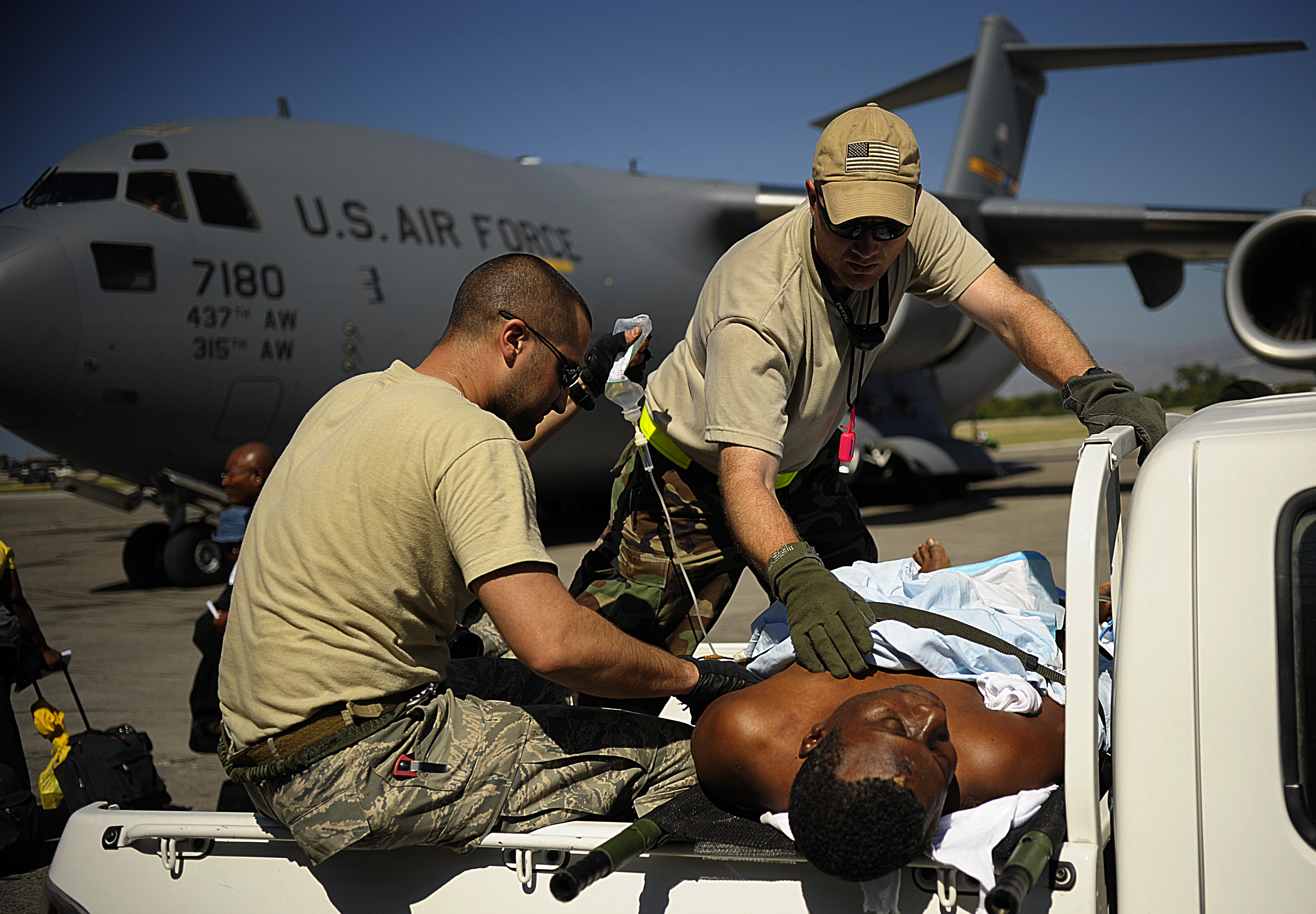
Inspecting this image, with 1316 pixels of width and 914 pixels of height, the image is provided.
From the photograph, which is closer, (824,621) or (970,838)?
(970,838)

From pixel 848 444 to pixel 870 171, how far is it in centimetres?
107

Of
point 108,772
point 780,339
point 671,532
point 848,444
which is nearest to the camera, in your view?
point 780,339

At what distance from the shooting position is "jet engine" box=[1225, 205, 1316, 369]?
9.16 metres

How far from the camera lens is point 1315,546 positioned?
1403 millimetres

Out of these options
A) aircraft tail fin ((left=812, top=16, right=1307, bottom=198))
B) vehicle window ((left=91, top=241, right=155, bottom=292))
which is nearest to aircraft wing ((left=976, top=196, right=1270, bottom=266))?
aircraft tail fin ((left=812, top=16, right=1307, bottom=198))

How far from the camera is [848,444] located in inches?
128

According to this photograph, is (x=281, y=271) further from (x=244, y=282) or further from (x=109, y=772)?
(x=109, y=772)

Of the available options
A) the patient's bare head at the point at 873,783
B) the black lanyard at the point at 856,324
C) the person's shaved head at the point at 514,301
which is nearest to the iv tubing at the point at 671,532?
the black lanyard at the point at 856,324

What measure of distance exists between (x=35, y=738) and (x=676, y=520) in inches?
158

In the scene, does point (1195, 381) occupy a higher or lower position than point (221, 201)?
lower

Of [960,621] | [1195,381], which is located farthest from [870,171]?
[1195,381]

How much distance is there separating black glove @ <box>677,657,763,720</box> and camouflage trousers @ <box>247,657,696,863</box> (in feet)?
0.29

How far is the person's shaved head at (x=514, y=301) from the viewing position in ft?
7.40

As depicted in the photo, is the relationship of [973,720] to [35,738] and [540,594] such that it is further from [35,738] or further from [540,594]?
[35,738]
